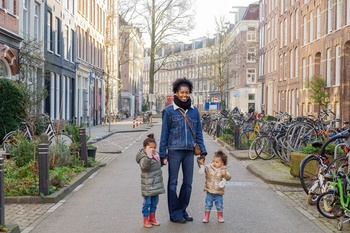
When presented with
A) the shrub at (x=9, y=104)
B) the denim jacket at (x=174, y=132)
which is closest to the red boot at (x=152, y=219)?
the denim jacket at (x=174, y=132)

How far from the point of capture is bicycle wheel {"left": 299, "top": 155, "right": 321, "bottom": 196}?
30.4 feet

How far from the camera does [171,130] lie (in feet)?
24.8

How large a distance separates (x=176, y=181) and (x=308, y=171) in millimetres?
3366

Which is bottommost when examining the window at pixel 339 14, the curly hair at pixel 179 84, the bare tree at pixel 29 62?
the curly hair at pixel 179 84

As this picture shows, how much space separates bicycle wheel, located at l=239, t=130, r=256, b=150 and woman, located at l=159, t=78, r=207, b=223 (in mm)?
12568

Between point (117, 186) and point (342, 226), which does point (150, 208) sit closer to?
point (342, 226)

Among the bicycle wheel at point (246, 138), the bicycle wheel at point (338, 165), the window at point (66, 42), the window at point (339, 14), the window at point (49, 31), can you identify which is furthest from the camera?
the window at point (66, 42)

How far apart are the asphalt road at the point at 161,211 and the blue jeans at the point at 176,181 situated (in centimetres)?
22

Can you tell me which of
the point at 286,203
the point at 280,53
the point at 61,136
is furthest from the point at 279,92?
the point at 286,203

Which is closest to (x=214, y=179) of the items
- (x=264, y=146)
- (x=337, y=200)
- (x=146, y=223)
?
(x=146, y=223)

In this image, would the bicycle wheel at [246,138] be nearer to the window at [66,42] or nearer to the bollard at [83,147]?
the bollard at [83,147]

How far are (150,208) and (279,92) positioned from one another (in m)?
44.1

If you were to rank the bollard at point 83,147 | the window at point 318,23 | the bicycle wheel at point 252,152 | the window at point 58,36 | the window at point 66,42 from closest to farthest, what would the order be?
the bollard at point 83,147 < the bicycle wheel at point 252,152 < the window at point 58,36 < the window at point 66,42 < the window at point 318,23

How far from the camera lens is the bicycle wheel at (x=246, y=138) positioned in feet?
66.0
